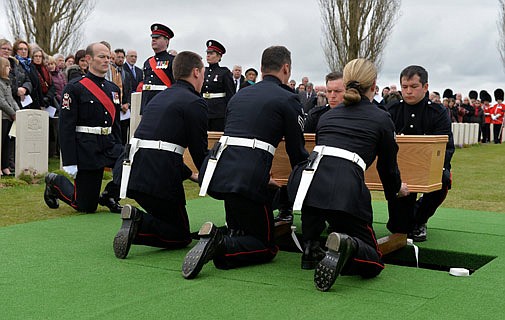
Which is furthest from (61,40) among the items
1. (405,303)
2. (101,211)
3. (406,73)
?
(405,303)

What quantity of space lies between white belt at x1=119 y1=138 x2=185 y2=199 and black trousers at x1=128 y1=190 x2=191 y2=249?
9 cm

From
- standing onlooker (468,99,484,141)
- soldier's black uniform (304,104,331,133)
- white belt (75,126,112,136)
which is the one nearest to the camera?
soldier's black uniform (304,104,331,133)

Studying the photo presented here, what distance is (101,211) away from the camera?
337 inches

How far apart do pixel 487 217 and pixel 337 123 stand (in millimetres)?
3972

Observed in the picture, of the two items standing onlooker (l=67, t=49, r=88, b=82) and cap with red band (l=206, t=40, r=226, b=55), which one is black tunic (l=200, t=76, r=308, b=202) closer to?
cap with red band (l=206, t=40, r=226, b=55)

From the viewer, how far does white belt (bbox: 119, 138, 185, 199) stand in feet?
20.1

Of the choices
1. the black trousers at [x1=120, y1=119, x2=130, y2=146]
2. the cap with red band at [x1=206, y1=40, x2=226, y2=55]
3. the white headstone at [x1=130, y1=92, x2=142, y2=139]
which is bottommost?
the black trousers at [x1=120, y1=119, x2=130, y2=146]

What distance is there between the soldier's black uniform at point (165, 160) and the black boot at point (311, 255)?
1183 mm

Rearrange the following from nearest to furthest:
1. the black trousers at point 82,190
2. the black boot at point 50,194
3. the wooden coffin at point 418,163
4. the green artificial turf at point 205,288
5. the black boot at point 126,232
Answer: the green artificial turf at point 205,288 → the black boot at point 126,232 → the wooden coffin at point 418,163 → the black trousers at point 82,190 → the black boot at point 50,194

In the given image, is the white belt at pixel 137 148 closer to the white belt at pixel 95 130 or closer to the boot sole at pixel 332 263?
the boot sole at pixel 332 263

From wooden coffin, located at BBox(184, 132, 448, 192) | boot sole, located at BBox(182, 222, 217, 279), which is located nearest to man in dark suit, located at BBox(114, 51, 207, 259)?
boot sole, located at BBox(182, 222, 217, 279)

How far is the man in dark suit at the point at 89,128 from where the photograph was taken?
7.96 metres

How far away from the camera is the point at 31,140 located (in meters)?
11.7

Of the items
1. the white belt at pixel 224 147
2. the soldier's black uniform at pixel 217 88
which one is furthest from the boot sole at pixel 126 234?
the soldier's black uniform at pixel 217 88
